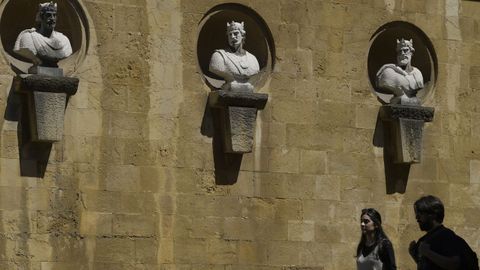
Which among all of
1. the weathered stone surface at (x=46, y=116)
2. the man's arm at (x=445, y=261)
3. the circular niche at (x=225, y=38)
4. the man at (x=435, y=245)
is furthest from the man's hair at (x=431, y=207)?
the circular niche at (x=225, y=38)

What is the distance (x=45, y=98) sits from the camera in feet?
58.1

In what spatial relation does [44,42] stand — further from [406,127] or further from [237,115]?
[406,127]

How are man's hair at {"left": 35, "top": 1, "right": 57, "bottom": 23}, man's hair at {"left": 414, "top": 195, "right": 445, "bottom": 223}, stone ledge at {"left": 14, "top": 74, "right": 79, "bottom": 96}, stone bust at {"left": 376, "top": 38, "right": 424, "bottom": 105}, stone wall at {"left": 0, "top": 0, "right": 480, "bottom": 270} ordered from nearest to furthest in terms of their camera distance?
man's hair at {"left": 414, "top": 195, "right": 445, "bottom": 223}
stone ledge at {"left": 14, "top": 74, "right": 79, "bottom": 96}
man's hair at {"left": 35, "top": 1, "right": 57, "bottom": 23}
stone wall at {"left": 0, "top": 0, "right": 480, "bottom": 270}
stone bust at {"left": 376, "top": 38, "right": 424, "bottom": 105}

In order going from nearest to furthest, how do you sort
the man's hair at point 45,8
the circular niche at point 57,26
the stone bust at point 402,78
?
the man's hair at point 45,8
the circular niche at point 57,26
the stone bust at point 402,78

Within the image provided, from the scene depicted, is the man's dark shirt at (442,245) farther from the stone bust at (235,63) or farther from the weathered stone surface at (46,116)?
the stone bust at (235,63)

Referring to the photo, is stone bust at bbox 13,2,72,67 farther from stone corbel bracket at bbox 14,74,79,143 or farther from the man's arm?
the man's arm

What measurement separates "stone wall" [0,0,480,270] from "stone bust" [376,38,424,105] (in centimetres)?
27

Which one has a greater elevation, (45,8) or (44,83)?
(45,8)

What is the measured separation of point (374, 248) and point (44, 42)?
519cm

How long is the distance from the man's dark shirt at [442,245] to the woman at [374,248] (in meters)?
1.77

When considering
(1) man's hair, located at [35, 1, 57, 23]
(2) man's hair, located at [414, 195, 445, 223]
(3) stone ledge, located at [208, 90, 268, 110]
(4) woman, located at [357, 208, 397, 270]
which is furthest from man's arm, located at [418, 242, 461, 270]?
(1) man's hair, located at [35, 1, 57, 23]

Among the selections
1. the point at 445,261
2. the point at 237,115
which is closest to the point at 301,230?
the point at 237,115

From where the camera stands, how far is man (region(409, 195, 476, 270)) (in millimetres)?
12664

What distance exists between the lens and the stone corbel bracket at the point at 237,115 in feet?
62.0
